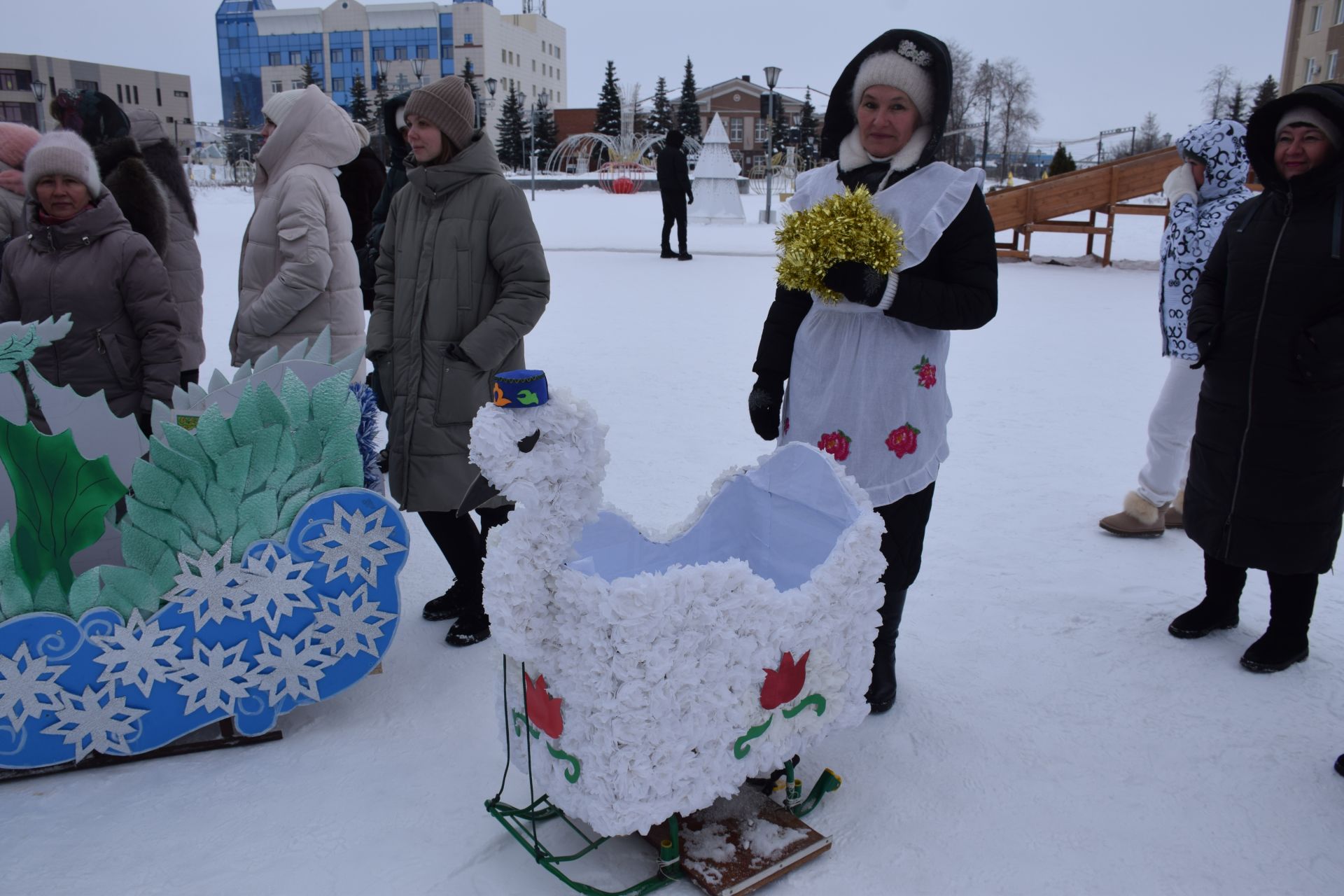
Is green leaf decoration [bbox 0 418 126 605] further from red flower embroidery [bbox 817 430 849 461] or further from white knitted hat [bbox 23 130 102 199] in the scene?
red flower embroidery [bbox 817 430 849 461]

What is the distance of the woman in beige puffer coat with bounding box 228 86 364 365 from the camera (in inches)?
132

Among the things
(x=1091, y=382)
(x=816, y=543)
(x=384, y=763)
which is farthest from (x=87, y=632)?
(x=1091, y=382)

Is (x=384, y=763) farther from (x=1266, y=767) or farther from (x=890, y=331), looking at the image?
(x=1266, y=767)

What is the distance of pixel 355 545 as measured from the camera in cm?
240

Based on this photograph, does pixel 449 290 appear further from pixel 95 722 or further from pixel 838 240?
pixel 95 722

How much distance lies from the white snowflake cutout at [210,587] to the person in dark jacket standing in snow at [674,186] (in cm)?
960

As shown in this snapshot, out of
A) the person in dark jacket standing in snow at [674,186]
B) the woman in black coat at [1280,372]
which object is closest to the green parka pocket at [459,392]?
the woman in black coat at [1280,372]

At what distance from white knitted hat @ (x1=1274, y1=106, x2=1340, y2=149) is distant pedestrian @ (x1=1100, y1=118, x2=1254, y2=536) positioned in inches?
37.9

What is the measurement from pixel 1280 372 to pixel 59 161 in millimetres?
3721

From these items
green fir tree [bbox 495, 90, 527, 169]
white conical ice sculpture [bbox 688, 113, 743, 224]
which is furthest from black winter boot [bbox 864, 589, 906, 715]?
green fir tree [bbox 495, 90, 527, 169]

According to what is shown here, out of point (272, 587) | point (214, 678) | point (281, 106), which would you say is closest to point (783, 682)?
point (272, 587)

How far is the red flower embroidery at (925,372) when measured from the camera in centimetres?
228

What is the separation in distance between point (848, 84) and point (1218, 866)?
193 centimetres

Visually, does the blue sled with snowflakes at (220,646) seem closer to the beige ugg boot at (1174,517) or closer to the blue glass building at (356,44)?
the beige ugg boot at (1174,517)
